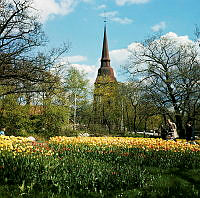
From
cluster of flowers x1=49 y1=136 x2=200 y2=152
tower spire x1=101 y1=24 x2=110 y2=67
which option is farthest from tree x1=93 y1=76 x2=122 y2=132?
tower spire x1=101 y1=24 x2=110 y2=67

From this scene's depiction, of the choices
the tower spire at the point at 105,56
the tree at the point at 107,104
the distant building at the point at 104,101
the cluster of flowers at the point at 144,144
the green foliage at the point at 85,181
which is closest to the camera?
→ the green foliage at the point at 85,181

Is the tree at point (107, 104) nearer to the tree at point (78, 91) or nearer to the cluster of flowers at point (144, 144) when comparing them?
the tree at point (78, 91)

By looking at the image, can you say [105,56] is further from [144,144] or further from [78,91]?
[144,144]

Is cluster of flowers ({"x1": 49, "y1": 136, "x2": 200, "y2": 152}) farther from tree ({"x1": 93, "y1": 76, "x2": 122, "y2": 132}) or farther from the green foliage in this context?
tree ({"x1": 93, "y1": 76, "x2": 122, "y2": 132})

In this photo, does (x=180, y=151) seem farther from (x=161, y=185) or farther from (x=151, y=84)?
(x=151, y=84)

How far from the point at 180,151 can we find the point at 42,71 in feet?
23.0

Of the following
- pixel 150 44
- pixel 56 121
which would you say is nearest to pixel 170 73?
pixel 150 44

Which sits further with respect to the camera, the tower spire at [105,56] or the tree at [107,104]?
the tower spire at [105,56]

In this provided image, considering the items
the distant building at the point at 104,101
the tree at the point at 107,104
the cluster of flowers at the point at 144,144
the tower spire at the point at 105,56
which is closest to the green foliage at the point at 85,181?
the cluster of flowers at the point at 144,144

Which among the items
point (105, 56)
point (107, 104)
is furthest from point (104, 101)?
point (105, 56)

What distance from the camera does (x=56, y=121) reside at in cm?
1509

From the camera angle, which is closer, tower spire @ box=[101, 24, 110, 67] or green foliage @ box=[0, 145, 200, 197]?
green foliage @ box=[0, 145, 200, 197]

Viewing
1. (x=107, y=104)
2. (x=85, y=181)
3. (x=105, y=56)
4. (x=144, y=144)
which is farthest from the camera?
(x=105, y=56)

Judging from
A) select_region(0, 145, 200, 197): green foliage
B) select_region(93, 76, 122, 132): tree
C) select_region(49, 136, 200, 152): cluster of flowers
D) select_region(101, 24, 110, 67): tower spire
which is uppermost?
select_region(101, 24, 110, 67): tower spire
